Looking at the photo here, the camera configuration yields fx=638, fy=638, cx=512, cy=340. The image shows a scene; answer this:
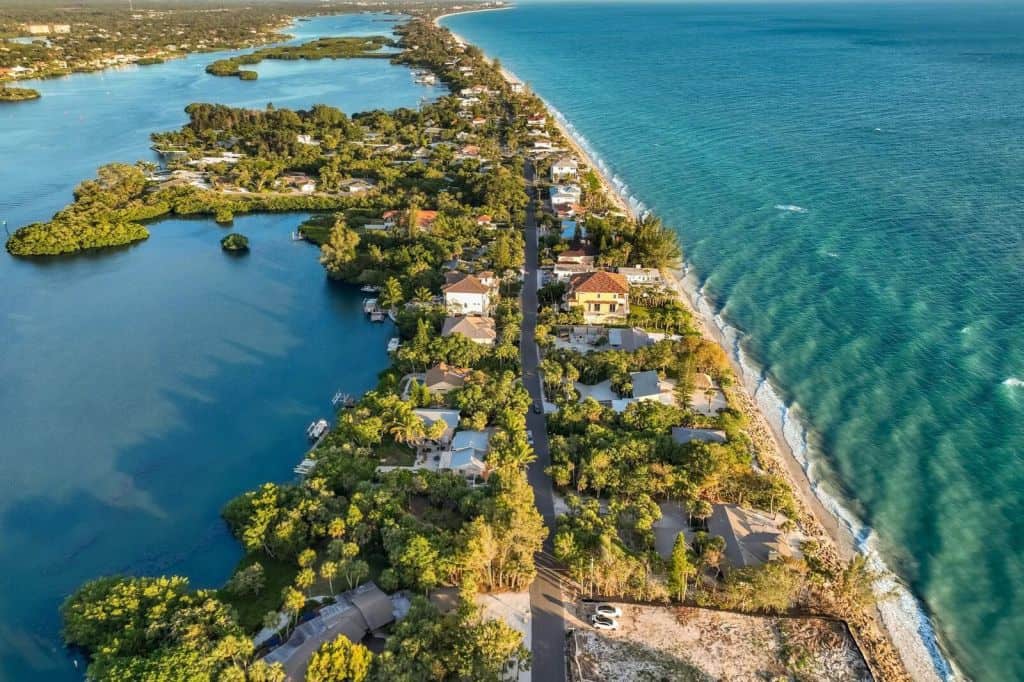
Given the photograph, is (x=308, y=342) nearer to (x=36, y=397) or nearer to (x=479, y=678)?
(x=36, y=397)

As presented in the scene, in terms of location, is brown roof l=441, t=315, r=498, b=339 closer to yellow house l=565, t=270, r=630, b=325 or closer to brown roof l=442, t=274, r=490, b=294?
brown roof l=442, t=274, r=490, b=294

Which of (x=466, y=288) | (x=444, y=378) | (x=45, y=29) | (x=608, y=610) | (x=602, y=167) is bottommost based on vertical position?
(x=608, y=610)

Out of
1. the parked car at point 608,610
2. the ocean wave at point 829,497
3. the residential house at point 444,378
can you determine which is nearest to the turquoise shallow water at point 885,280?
the ocean wave at point 829,497

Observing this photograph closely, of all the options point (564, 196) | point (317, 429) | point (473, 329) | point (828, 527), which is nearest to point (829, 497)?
point (828, 527)

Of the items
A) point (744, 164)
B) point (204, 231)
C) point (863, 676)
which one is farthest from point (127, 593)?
point (744, 164)

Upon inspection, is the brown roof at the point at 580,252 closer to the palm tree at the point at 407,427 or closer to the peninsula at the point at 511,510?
the peninsula at the point at 511,510

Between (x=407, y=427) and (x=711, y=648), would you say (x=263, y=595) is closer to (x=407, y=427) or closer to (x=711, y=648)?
(x=407, y=427)
